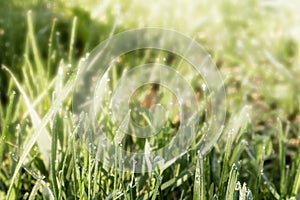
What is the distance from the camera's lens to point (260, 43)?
7.93 ft

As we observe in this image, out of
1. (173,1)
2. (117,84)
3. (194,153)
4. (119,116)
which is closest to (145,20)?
(173,1)

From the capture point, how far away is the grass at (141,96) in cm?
122

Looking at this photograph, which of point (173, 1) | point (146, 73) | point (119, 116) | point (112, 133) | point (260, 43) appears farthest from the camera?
point (173, 1)

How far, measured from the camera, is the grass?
1223 millimetres

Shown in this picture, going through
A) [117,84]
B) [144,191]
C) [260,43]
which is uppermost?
[260,43]

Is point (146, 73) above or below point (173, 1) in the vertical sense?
below

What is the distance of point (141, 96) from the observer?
5.97 ft

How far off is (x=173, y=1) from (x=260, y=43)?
52cm

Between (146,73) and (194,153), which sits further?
(146,73)

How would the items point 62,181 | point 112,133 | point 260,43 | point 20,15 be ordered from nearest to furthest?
1. point 62,181
2. point 112,133
3. point 20,15
4. point 260,43

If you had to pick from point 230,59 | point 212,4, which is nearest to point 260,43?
point 230,59

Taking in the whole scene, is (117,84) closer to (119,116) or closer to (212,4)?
(119,116)

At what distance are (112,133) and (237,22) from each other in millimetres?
1352

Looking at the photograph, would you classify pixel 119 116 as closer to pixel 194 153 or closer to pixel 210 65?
pixel 194 153
